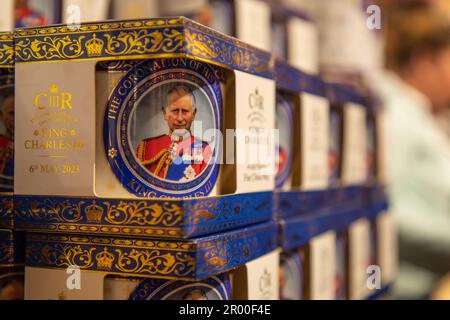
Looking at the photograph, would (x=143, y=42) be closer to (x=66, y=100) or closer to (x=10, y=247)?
(x=66, y=100)

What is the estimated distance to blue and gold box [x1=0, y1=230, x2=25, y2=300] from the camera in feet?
2.19

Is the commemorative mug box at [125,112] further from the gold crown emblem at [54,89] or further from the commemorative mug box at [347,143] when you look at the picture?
the commemorative mug box at [347,143]

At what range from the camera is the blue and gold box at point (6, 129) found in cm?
67

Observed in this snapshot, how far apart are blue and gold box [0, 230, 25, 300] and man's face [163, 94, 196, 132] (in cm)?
23

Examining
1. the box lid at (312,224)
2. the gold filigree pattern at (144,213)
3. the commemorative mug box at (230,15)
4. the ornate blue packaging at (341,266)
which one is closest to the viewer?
the gold filigree pattern at (144,213)

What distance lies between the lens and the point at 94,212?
630 mm

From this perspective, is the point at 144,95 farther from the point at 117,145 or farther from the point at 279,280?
the point at 279,280

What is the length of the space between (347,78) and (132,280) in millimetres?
805

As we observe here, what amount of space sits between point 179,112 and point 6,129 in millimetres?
226

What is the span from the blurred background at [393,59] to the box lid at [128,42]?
73 millimetres

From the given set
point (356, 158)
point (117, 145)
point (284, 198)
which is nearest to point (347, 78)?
point (356, 158)

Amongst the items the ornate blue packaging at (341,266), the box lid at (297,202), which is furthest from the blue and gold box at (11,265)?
the ornate blue packaging at (341,266)

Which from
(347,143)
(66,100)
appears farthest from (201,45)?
(347,143)

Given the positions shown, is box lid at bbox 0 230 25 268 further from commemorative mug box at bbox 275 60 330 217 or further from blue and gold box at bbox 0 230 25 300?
commemorative mug box at bbox 275 60 330 217
